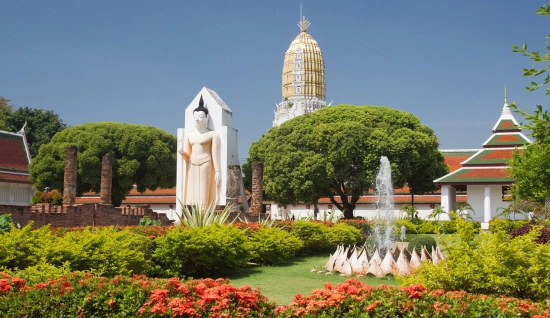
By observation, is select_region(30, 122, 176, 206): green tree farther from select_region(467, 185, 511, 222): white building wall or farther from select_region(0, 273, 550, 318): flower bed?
select_region(0, 273, 550, 318): flower bed

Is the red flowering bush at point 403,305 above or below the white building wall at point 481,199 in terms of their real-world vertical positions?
below

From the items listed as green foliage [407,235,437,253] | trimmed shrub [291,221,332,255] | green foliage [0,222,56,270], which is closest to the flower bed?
green foliage [0,222,56,270]

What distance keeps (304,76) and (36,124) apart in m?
36.1

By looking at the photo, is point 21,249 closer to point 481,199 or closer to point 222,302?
point 222,302

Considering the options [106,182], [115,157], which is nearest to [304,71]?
[115,157]

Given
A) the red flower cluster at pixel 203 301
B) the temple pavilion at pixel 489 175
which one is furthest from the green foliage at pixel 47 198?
the red flower cluster at pixel 203 301

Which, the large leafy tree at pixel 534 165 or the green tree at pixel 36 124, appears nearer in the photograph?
the large leafy tree at pixel 534 165

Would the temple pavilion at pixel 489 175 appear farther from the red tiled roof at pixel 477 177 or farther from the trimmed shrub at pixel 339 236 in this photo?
the trimmed shrub at pixel 339 236

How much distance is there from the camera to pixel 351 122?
30578 mm

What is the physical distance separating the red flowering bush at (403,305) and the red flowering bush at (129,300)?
467 millimetres

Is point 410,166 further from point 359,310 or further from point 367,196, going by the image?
point 359,310

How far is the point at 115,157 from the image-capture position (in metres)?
35.5

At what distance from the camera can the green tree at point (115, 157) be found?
112 feet

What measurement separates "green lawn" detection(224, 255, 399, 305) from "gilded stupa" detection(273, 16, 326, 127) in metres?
58.6
